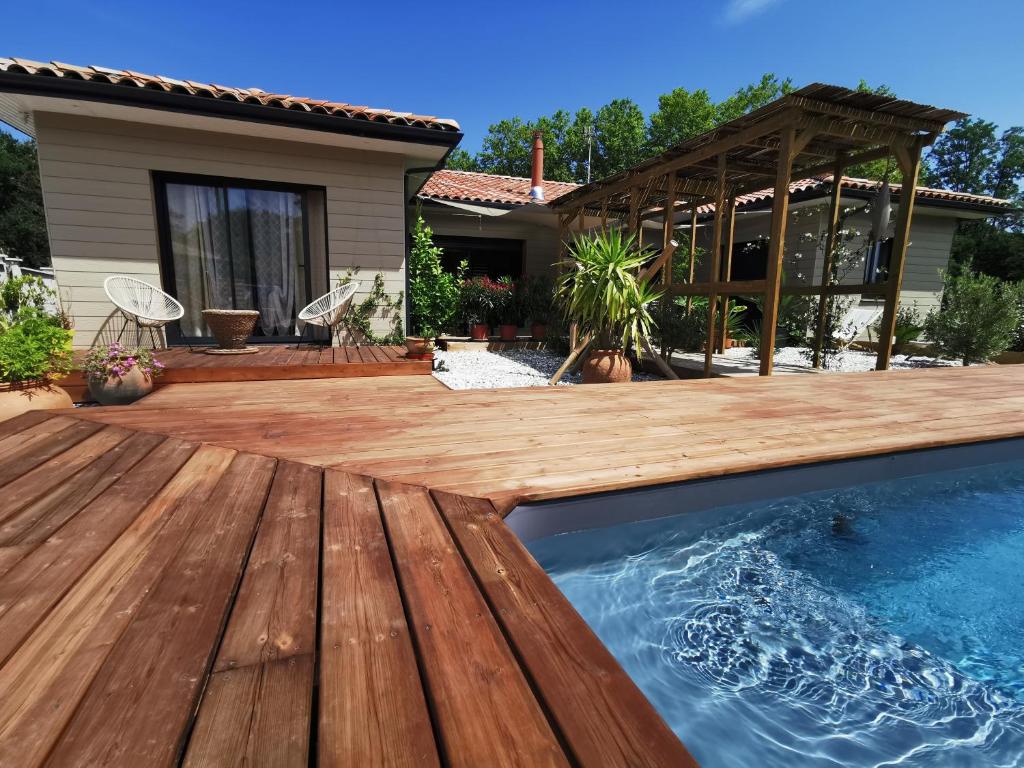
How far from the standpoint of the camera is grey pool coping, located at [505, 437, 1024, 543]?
1912 mm

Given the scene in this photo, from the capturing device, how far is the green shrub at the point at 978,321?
643 centimetres

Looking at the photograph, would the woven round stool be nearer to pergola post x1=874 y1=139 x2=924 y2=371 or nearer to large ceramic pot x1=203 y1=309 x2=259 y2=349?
large ceramic pot x1=203 y1=309 x2=259 y2=349

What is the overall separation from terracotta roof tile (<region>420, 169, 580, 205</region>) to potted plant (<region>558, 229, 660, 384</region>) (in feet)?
12.2

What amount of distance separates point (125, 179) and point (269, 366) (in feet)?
9.50

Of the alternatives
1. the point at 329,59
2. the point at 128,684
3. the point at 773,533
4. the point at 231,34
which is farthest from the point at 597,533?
the point at 329,59

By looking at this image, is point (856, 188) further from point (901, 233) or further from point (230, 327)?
point (230, 327)

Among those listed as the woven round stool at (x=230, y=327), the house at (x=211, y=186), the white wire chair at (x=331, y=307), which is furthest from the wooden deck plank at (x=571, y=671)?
the house at (x=211, y=186)

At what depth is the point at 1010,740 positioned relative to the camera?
154cm

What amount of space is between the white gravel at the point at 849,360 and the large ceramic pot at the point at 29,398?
684cm

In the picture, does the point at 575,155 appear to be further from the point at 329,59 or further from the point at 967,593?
the point at 967,593

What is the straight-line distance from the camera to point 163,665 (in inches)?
35.9

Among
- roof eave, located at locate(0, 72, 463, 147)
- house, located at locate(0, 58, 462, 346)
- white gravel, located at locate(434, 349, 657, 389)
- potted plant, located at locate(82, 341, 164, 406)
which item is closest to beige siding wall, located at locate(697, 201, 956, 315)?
white gravel, located at locate(434, 349, 657, 389)

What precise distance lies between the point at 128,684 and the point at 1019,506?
4080 mm

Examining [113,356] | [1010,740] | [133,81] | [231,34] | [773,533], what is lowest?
[1010,740]
